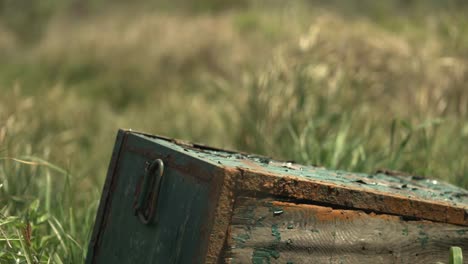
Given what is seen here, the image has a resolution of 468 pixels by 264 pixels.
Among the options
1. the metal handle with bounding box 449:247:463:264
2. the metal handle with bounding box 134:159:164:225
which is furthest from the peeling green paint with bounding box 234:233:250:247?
the metal handle with bounding box 449:247:463:264

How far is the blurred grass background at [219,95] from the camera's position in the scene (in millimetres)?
3695

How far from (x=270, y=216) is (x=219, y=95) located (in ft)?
22.2

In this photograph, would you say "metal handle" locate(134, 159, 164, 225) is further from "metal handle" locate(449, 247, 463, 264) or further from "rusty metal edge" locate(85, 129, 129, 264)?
"metal handle" locate(449, 247, 463, 264)

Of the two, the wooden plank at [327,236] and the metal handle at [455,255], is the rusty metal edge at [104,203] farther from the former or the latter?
the metal handle at [455,255]

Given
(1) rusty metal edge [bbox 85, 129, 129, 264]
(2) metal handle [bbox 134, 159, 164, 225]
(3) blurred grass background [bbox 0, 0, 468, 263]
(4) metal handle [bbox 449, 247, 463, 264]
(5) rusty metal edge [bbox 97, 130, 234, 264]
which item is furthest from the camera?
(3) blurred grass background [bbox 0, 0, 468, 263]

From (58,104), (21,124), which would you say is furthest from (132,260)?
(58,104)

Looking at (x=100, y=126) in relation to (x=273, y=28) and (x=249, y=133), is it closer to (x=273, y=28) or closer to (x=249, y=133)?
(x=249, y=133)

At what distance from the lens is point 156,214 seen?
243cm

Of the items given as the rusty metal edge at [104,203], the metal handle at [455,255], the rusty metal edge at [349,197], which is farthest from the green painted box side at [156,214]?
the metal handle at [455,255]

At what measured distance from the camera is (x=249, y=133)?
15.2ft

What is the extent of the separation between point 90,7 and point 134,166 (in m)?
17.4

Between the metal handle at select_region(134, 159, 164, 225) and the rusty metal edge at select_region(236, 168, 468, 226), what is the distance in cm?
39

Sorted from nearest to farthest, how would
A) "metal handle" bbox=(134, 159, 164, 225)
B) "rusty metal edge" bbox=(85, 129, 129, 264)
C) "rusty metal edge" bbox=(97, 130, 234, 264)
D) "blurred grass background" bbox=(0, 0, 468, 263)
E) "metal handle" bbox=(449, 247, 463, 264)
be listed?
"rusty metal edge" bbox=(97, 130, 234, 264), "metal handle" bbox=(449, 247, 463, 264), "metal handle" bbox=(134, 159, 164, 225), "rusty metal edge" bbox=(85, 129, 129, 264), "blurred grass background" bbox=(0, 0, 468, 263)

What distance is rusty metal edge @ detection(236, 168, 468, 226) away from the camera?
2156 millimetres
